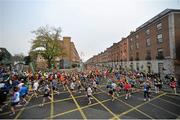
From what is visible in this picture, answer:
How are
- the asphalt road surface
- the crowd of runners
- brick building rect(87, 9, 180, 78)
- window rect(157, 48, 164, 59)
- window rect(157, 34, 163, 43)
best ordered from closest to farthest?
1. the asphalt road surface
2. the crowd of runners
3. brick building rect(87, 9, 180, 78)
4. window rect(157, 48, 164, 59)
5. window rect(157, 34, 163, 43)

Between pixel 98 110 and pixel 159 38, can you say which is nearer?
pixel 98 110

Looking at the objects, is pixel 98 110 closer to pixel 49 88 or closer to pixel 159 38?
pixel 49 88

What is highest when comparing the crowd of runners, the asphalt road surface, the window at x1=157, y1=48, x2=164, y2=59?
the window at x1=157, y1=48, x2=164, y2=59

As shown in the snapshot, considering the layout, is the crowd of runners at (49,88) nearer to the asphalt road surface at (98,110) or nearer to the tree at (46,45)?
the asphalt road surface at (98,110)

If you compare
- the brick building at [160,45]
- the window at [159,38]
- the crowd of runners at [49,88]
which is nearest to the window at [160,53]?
the brick building at [160,45]

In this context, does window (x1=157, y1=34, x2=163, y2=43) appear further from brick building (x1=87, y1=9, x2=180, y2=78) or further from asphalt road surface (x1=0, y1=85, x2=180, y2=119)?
asphalt road surface (x1=0, y1=85, x2=180, y2=119)

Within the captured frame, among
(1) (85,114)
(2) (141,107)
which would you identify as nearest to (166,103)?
(2) (141,107)

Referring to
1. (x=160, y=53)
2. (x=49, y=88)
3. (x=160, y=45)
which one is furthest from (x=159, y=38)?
(x=49, y=88)

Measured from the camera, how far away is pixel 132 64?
50719mm

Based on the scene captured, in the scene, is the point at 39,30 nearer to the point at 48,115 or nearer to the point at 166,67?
the point at 166,67

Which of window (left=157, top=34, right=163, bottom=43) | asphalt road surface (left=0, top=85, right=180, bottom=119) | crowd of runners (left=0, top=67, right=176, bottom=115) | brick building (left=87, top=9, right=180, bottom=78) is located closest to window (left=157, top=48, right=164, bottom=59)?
brick building (left=87, top=9, right=180, bottom=78)

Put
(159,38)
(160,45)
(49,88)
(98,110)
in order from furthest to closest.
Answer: (159,38) → (160,45) → (49,88) → (98,110)

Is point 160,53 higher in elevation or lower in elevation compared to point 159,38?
lower

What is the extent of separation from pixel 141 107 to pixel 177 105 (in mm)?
3637
